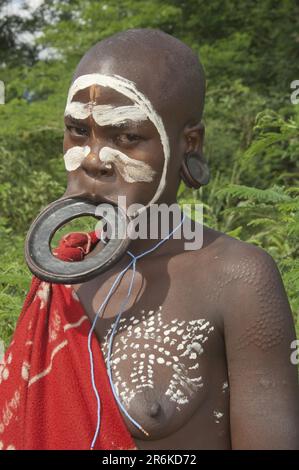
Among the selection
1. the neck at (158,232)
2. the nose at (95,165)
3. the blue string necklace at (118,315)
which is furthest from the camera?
the neck at (158,232)

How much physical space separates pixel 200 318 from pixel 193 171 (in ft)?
1.24

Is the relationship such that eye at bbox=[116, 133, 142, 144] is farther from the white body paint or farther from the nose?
the white body paint

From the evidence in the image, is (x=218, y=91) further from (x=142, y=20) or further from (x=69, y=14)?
(x=69, y=14)

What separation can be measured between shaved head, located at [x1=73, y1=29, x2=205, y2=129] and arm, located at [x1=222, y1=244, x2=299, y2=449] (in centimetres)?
44

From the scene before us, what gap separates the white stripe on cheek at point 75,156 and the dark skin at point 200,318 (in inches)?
0.5

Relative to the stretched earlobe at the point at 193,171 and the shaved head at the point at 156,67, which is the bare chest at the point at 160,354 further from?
the shaved head at the point at 156,67

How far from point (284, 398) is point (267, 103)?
32.5 ft

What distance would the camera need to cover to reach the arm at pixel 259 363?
202 centimetres

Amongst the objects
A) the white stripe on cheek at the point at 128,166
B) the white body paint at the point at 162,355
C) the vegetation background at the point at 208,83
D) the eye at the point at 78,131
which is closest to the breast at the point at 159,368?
the white body paint at the point at 162,355

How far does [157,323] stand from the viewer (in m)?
2.11

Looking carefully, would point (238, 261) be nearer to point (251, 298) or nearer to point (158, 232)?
point (251, 298)

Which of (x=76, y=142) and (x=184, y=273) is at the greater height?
(x=76, y=142)

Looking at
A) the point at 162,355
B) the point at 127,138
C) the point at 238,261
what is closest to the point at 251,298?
the point at 238,261

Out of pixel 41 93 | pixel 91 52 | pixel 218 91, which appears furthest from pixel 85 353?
pixel 41 93
